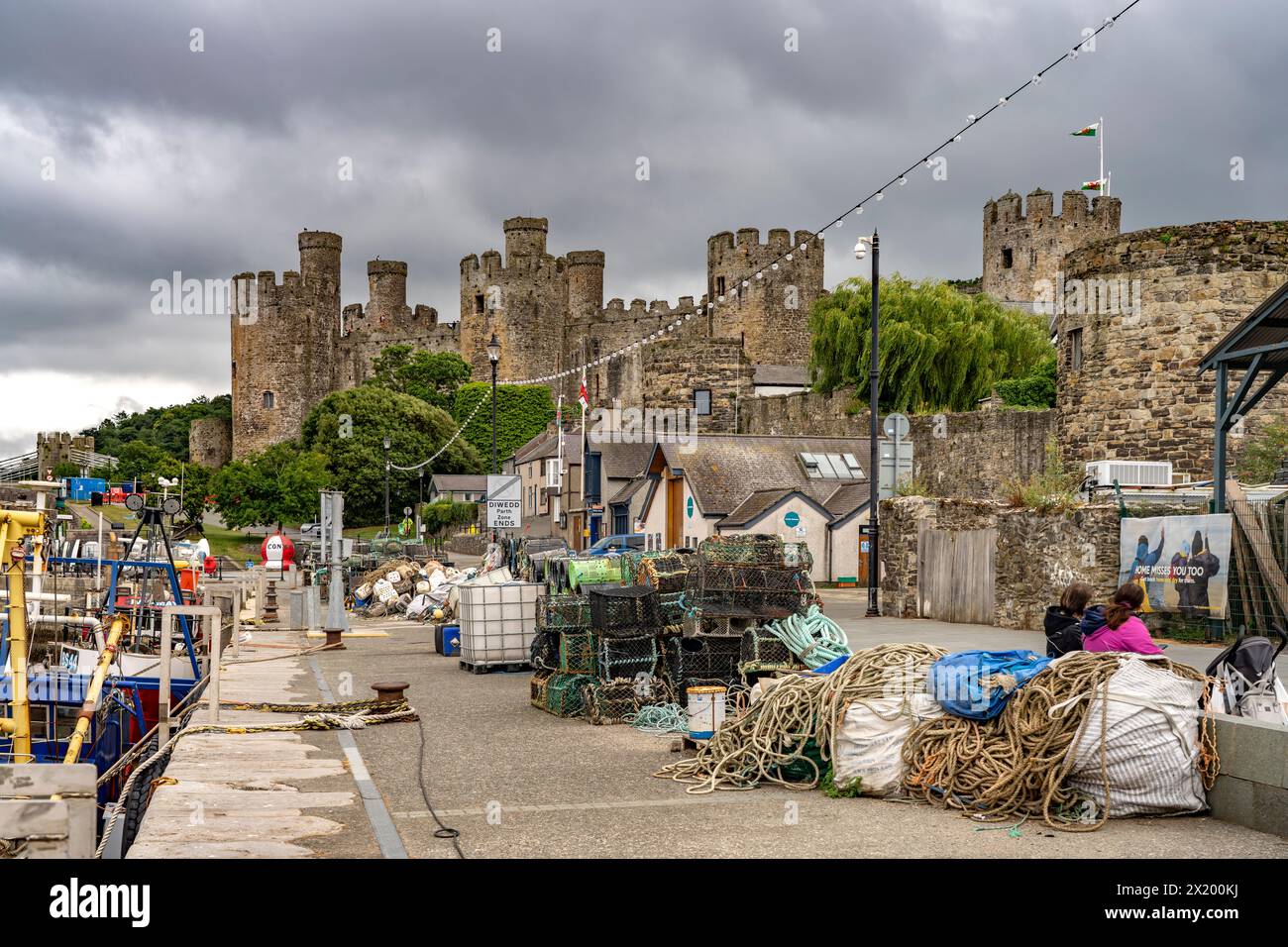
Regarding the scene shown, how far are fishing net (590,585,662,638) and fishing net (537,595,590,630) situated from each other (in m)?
0.43

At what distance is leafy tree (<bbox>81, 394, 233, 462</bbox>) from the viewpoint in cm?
12644

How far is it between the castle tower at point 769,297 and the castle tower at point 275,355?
104 ft

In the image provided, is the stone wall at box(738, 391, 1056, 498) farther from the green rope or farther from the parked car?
the green rope

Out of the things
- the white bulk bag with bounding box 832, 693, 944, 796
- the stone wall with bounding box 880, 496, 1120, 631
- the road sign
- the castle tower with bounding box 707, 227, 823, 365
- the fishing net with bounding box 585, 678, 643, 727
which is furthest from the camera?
the castle tower with bounding box 707, 227, 823, 365

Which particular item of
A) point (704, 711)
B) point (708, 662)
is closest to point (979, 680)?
point (704, 711)

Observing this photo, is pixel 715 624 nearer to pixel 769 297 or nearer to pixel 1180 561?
pixel 1180 561

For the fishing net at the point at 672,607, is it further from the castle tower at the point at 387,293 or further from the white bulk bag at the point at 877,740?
the castle tower at the point at 387,293

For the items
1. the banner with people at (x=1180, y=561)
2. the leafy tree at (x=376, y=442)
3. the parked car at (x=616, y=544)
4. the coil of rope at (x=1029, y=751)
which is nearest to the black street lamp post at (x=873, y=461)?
the parked car at (x=616, y=544)

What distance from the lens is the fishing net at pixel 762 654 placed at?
13.1m

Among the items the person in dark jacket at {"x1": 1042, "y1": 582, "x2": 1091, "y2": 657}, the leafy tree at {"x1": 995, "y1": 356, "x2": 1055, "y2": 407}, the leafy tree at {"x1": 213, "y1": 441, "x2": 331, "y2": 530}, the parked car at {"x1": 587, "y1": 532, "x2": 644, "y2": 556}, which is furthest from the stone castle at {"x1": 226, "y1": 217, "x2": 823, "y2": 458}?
the person in dark jacket at {"x1": 1042, "y1": 582, "x2": 1091, "y2": 657}

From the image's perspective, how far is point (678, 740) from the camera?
38.8ft

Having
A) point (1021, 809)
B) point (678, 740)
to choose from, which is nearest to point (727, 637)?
point (678, 740)
